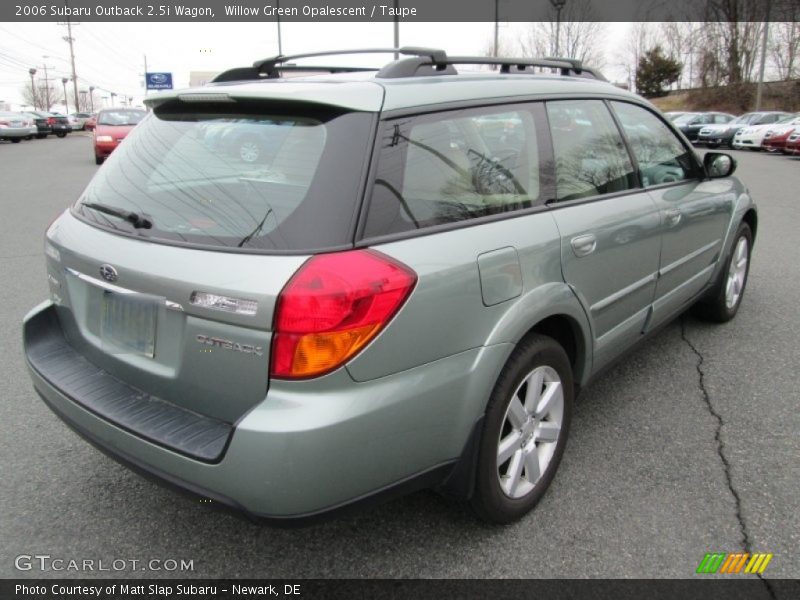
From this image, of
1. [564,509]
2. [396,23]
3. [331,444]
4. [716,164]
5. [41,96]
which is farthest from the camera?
[41,96]

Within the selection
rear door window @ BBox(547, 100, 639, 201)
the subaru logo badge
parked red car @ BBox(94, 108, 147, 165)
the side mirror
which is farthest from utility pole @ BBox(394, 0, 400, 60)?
the subaru logo badge

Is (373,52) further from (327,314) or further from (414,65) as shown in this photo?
(327,314)

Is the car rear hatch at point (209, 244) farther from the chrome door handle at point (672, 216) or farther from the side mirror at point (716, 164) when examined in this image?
the side mirror at point (716, 164)

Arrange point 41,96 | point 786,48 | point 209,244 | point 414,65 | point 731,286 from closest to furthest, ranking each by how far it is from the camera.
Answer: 1. point 209,244
2. point 414,65
3. point 731,286
4. point 786,48
5. point 41,96

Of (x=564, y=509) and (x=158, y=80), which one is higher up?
(x=158, y=80)

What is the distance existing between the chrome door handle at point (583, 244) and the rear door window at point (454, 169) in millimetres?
243

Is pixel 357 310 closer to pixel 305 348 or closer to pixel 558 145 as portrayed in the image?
pixel 305 348

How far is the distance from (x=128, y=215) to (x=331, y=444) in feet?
3.76

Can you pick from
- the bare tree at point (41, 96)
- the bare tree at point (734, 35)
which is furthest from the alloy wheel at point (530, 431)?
Result: the bare tree at point (41, 96)

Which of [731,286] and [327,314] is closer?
[327,314]

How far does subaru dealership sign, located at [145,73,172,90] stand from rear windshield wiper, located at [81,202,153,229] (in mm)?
33747

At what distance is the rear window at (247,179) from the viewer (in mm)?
2000

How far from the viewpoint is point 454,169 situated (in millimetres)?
2367

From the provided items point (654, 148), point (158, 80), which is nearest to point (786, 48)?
point (158, 80)
